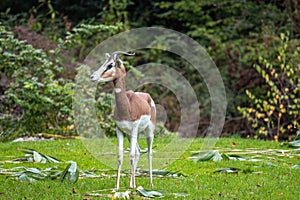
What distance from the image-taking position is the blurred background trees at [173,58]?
11.2 metres

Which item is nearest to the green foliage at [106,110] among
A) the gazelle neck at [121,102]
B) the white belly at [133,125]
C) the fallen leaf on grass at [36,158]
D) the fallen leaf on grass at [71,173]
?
the fallen leaf on grass at [36,158]

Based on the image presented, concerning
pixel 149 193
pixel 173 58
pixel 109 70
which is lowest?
pixel 149 193

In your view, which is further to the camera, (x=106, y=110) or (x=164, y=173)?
(x=106, y=110)

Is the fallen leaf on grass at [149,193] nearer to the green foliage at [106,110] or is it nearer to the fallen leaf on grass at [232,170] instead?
the fallen leaf on grass at [232,170]

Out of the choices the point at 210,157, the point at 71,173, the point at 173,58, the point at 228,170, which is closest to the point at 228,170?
the point at 228,170

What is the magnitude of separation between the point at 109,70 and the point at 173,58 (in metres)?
11.6

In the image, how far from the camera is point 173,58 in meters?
16.9

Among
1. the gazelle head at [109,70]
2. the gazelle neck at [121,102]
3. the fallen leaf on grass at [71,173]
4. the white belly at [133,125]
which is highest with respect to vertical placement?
the gazelle head at [109,70]

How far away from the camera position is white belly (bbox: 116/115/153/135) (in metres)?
5.56

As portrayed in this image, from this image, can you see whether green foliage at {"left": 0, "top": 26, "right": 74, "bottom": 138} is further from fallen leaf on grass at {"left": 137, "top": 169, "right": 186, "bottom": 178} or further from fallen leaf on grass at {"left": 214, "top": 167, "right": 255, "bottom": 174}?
fallen leaf on grass at {"left": 214, "top": 167, "right": 255, "bottom": 174}

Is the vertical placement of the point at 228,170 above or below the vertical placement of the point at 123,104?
below

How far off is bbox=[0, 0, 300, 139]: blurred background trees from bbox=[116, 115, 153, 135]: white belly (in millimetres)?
5154

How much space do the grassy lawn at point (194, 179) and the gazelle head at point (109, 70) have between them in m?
1.14

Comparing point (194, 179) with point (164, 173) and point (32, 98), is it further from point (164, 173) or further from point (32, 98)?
point (32, 98)
